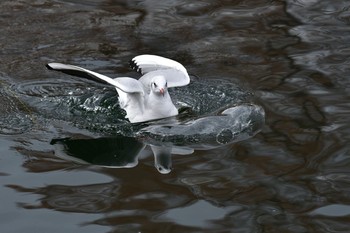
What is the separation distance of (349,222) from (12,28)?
213 inches

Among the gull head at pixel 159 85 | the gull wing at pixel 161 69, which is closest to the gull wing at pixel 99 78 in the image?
the gull head at pixel 159 85

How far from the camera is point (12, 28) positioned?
9859 mm

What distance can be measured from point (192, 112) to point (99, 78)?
3.63ft

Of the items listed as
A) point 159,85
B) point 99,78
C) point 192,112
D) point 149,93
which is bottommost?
Result: point 192,112

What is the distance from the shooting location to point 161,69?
8297 millimetres

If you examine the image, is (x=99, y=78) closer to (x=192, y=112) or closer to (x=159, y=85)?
(x=159, y=85)

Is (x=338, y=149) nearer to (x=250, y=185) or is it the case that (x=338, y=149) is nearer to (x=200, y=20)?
(x=250, y=185)

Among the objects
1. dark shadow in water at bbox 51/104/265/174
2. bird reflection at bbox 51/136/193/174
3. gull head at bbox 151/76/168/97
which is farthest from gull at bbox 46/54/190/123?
bird reflection at bbox 51/136/193/174

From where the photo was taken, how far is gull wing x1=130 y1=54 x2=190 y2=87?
7.86 metres

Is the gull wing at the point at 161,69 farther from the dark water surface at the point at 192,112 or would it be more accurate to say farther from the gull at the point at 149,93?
the dark water surface at the point at 192,112

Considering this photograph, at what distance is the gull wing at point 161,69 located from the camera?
7855mm

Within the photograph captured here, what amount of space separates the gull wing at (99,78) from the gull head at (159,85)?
0.11m

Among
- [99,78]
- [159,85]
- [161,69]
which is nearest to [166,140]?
[159,85]

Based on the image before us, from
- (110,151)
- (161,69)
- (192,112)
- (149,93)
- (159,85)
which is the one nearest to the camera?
(110,151)
